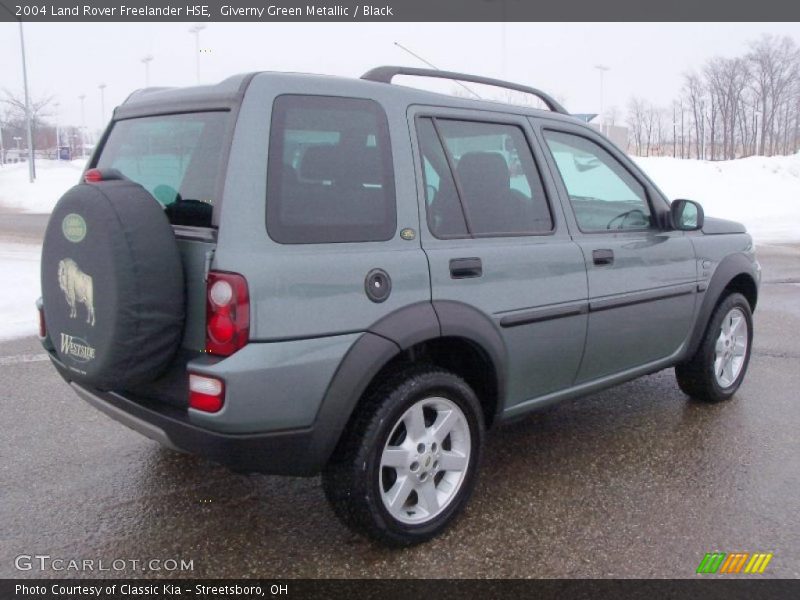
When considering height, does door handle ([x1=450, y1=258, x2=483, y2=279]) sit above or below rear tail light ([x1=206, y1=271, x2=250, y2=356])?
above

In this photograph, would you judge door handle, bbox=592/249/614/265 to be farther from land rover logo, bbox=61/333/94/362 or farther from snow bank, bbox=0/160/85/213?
snow bank, bbox=0/160/85/213

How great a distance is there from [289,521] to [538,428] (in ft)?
5.84

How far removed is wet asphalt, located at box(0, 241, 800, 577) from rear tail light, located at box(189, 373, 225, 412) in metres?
0.73

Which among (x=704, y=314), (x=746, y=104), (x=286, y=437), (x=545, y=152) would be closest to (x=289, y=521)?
(x=286, y=437)

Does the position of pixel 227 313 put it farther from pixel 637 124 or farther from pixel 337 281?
pixel 637 124

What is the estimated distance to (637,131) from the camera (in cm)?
6253

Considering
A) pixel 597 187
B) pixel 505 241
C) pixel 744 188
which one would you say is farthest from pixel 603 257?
pixel 744 188

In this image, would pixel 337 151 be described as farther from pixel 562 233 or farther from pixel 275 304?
pixel 562 233

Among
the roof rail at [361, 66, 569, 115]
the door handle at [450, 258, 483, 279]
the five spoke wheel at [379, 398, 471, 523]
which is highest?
the roof rail at [361, 66, 569, 115]

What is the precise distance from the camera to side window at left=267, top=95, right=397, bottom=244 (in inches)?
103

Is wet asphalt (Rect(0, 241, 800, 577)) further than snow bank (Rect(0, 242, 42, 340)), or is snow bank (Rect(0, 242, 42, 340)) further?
snow bank (Rect(0, 242, 42, 340))

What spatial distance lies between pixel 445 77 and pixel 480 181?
1.84ft

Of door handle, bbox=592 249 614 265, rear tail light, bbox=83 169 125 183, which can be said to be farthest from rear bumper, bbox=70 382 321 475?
door handle, bbox=592 249 614 265

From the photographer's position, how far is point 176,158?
297cm
